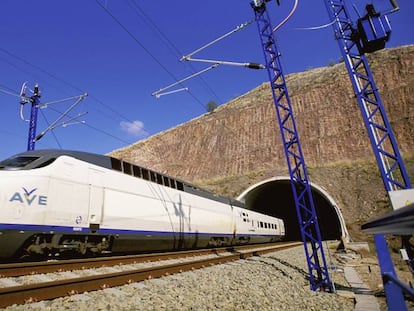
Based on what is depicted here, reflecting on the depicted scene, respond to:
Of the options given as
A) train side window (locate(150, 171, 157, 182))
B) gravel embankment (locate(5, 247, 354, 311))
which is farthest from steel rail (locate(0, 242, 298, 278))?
train side window (locate(150, 171, 157, 182))

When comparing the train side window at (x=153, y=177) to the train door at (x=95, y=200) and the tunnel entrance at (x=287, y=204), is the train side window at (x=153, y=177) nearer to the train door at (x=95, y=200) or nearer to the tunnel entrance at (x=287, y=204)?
the train door at (x=95, y=200)

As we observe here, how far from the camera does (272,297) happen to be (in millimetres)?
6324

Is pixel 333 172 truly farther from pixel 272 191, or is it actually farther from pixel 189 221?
pixel 189 221

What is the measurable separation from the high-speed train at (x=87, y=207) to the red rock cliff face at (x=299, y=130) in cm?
2110

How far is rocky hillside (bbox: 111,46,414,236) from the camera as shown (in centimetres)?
2645

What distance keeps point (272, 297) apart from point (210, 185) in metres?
28.4

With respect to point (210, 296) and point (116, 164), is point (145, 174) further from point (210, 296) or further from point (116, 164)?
point (210, 296)

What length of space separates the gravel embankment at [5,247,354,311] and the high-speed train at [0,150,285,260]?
10.2ft

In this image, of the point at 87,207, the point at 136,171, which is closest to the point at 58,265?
the point at 87,207

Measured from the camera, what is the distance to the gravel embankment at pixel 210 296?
191 inches

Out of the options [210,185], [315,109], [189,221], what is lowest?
[189,221]

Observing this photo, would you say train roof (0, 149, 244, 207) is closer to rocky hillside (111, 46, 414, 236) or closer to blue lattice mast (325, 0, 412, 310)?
blue lattice mast (325, 0, 412, 310)

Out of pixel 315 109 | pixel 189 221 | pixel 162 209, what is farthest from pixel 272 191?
pixel 162 209

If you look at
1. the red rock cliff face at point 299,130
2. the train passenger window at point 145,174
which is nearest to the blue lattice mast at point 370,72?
the train passenger window at point 145,174
